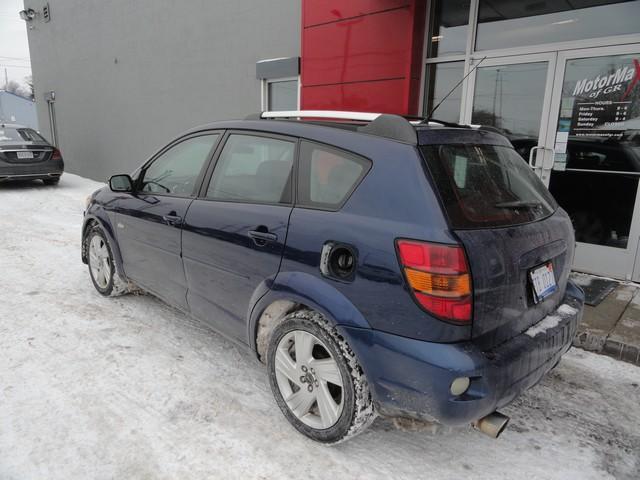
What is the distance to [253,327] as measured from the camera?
102 inches

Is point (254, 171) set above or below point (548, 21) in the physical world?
below

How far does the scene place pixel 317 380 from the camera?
2.29 m

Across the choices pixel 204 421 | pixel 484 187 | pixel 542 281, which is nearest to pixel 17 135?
pixel 204 421

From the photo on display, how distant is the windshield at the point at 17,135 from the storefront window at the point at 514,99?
1024cm

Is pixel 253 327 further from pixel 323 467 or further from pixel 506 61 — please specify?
pixel 506 61

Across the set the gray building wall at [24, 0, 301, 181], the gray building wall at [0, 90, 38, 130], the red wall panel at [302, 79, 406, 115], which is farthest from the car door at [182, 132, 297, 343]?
the gray building wall at [0, 90, 38, 130]

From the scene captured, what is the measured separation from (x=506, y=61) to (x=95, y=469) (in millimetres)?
5447

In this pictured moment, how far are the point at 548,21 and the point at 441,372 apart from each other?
4727 millimetres

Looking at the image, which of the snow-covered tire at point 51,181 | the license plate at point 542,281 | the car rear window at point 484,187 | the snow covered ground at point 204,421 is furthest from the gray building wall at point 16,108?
the license plate at point 542,281

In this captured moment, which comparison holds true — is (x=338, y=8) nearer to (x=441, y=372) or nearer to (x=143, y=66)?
(x=441, y=372)

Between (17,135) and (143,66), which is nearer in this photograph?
(143,66)

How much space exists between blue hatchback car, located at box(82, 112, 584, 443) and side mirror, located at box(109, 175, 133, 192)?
926 mm

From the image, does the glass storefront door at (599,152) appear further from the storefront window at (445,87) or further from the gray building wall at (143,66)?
the gray building wall at (143,66)

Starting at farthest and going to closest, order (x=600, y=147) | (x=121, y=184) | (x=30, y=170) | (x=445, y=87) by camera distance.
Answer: (x=30, y=170) < (x=445, y=87) < (x=600, y=147) < (x=121, y=184)
